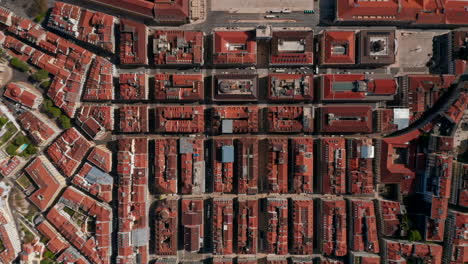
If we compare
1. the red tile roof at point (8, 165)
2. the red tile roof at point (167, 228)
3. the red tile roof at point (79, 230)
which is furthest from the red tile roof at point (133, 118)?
the red tile roof at point (8, 165)

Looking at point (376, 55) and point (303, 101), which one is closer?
point (376, 55)

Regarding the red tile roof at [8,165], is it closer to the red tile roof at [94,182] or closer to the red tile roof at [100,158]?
the red tile roof at [94,182]

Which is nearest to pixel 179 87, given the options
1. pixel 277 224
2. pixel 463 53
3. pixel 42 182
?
pixel 277 224

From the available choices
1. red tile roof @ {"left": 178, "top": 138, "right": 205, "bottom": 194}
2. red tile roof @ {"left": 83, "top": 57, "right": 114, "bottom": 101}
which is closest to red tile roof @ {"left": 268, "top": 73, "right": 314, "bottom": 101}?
red tile roof @ {"left": 178, "top": 138, "right": 205, "bottom": 194}

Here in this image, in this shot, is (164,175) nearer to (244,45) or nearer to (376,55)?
(244,45)

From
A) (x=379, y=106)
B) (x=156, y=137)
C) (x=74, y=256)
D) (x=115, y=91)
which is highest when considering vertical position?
(x=115, y=91)

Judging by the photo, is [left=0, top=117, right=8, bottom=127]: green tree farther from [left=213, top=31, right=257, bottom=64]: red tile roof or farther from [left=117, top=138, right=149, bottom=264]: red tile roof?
[left=213, top=31, right=257, bottom=64]: red tile roof

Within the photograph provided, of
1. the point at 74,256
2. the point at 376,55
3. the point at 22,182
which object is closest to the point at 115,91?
the point at 22,182
